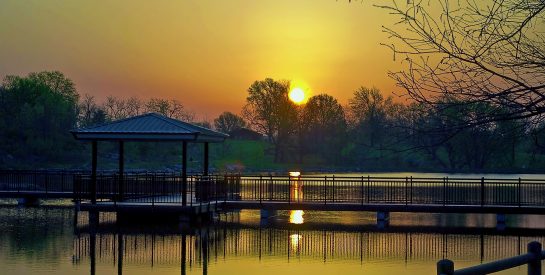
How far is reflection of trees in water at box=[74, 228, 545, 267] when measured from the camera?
72.7 ft

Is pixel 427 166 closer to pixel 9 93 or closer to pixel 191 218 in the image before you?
pixel 9 93

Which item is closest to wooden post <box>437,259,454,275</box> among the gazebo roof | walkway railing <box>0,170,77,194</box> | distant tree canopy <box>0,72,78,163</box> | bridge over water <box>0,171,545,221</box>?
the gazebo roof

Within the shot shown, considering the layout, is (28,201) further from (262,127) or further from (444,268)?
(262,127)

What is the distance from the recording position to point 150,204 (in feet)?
96.6

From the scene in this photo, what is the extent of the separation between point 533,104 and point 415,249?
56.2 ft

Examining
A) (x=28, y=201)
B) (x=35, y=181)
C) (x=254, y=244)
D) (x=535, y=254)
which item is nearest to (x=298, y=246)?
(x=254, y=244)

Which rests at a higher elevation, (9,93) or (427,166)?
(9,93)

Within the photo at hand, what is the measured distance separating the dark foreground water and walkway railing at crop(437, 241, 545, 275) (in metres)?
10.5

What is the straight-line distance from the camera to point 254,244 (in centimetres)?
2483

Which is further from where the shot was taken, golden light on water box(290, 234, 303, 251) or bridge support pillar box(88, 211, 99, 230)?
bridge support pillar box(88, 211, 99, 230)

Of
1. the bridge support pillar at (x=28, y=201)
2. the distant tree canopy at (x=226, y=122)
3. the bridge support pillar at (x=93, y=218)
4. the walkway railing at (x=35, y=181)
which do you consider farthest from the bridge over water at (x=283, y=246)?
the distant tree canopy at (x=226, y=122)

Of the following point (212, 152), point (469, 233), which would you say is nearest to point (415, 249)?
point (469, 233)

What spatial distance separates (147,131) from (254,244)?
691 centimetres

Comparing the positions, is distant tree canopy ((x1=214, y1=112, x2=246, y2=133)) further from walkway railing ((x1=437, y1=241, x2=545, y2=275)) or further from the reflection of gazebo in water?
walkway railing ((x1=437, y1=241, x2=545, y2=275))
